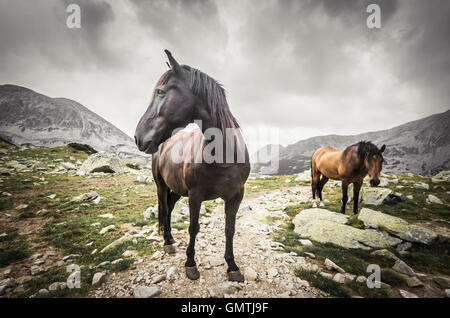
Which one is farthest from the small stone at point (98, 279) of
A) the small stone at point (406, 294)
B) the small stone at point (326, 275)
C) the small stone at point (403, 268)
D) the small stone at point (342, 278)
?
the small stone at point (403, 268)

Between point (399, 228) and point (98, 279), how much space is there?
23.4 ft

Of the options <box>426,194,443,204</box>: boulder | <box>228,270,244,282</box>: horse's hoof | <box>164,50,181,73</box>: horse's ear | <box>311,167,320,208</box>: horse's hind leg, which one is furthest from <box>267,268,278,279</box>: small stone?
<box>426,194,443,204</box>: boulder

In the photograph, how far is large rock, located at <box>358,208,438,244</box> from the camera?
3946mm

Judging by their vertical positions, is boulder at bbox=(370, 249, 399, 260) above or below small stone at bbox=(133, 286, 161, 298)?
below

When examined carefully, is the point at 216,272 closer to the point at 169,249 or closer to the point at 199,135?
the point at 169,249

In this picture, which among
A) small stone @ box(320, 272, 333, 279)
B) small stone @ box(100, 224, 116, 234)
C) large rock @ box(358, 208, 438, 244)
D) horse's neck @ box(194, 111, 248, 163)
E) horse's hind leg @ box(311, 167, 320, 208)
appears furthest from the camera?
horse's hind leg @ box(311, 167, 320, 208)

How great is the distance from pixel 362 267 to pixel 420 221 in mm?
5054

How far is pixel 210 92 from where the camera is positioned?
8.26 feet

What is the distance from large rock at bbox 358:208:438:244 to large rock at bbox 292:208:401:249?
296 mm

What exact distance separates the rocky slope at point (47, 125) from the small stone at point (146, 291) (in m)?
76.6

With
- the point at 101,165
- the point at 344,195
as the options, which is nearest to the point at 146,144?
the point at 344,195

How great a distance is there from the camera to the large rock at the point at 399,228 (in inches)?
155

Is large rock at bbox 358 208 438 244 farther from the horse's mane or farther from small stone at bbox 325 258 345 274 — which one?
the horse's mane
